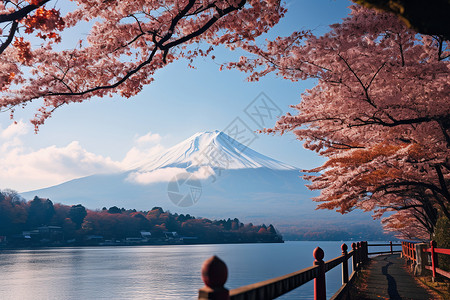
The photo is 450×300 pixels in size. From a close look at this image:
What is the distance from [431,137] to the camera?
10094 mm

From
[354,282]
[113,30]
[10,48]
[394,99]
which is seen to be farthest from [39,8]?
[354,282]

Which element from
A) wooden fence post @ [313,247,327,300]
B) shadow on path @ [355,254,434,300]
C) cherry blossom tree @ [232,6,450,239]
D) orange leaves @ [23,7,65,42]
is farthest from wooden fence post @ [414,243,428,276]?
orange leaves @ [23,7,65,42]

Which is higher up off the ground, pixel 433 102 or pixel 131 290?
pixel 433 102

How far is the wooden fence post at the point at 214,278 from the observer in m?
2.08

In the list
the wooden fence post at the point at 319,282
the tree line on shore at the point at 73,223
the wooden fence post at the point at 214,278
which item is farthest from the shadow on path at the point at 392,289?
the tree line on shore at the point at 73,223

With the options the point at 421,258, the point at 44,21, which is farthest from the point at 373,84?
the point at 421,258

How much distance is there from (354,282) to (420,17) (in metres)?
10.7

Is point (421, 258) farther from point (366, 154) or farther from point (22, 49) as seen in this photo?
point (22, 49)

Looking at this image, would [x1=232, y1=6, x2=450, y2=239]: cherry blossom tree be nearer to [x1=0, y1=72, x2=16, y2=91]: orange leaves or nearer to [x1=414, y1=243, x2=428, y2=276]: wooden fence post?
[x1=414, y1=243, x2=428, y2=276]: wooden fence post

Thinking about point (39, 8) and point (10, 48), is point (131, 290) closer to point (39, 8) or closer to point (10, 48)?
point (10, 48)

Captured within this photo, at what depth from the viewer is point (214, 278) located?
2094 mm

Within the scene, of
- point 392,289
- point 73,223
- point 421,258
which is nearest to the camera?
point 392,289

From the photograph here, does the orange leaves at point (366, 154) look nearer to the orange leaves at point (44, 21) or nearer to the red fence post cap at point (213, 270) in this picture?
the orange leaves at point (44, 21)

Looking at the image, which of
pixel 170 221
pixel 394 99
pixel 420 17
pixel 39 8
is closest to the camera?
pixel 420 17
